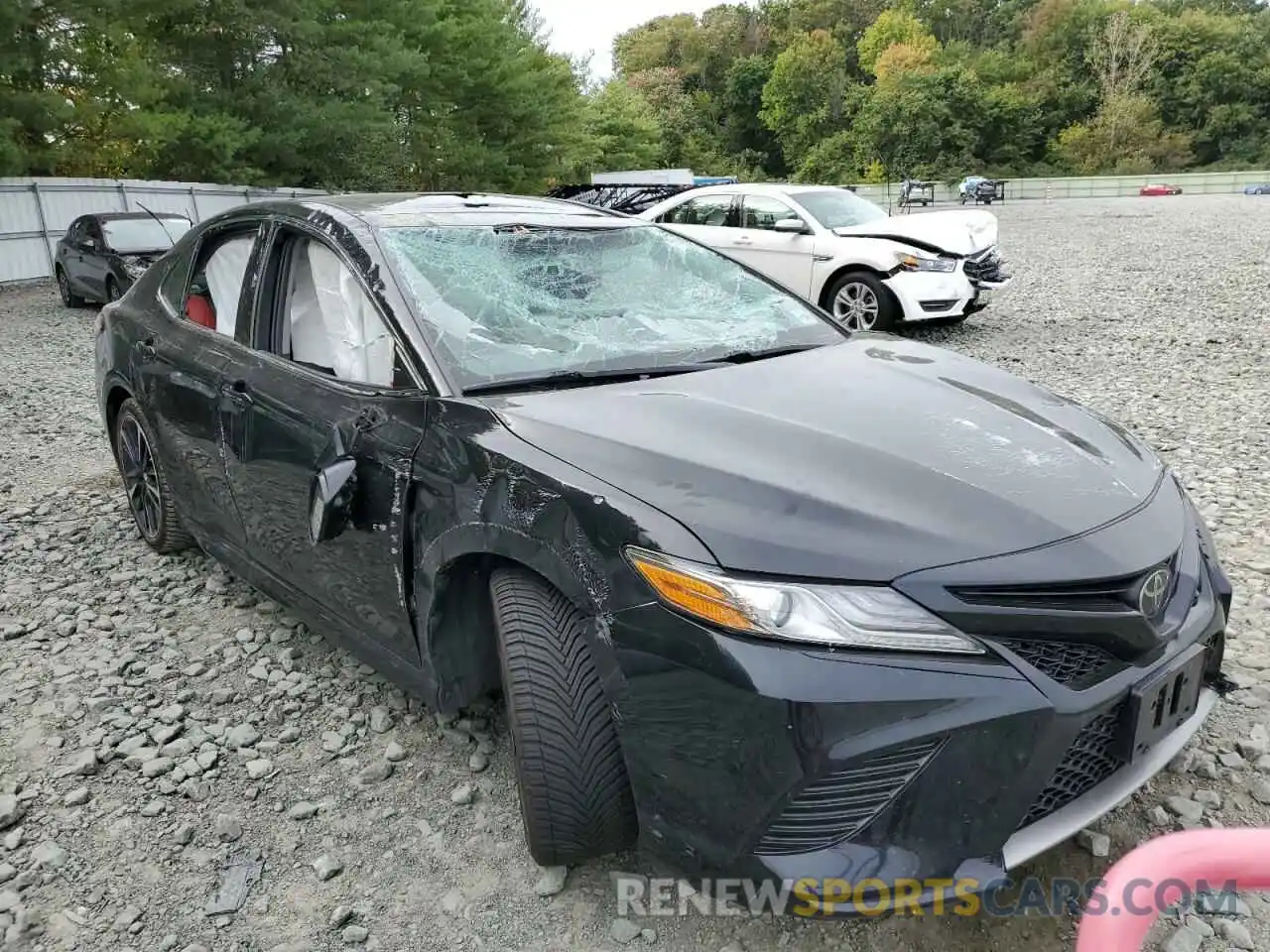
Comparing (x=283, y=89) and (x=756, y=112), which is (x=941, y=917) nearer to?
(x=283, y=89)

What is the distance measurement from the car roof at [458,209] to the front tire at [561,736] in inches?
57.8

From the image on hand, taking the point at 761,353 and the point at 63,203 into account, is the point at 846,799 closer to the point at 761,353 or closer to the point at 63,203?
the point at 761,353

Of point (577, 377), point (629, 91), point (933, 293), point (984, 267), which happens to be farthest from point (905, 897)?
point (629, 91)

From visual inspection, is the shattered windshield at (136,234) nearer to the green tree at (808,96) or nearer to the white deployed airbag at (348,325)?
the white deployed airbag at (348,325)

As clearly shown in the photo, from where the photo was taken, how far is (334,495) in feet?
8.35

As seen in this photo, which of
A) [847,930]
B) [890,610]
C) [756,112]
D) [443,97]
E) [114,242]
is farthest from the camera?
[756,112]

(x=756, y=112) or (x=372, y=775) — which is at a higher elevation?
(x=756, y=112)

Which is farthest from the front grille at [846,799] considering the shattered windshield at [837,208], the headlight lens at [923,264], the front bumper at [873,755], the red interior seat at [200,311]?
the shattered windshield at [837,208]

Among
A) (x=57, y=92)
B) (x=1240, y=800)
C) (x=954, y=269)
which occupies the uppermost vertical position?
(x=57, y=92)

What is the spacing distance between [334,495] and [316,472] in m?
0.22

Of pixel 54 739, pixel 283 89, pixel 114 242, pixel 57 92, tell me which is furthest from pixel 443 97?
pixel 54 739

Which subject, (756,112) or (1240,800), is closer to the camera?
(1240,800)

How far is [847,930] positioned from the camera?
2.10 metres

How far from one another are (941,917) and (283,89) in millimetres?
24277
